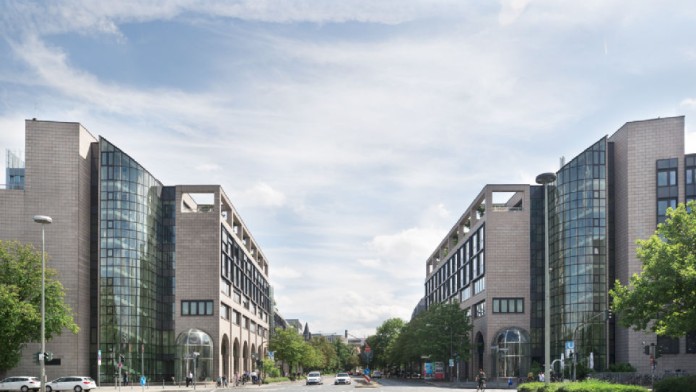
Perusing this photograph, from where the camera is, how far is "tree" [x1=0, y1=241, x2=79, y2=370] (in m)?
55.0

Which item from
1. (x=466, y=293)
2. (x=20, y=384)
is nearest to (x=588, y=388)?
(x=20, y=384)

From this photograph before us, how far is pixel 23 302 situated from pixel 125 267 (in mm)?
22647

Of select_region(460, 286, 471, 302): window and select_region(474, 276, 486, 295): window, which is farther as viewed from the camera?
select_region(460, 286, 471, 302): window

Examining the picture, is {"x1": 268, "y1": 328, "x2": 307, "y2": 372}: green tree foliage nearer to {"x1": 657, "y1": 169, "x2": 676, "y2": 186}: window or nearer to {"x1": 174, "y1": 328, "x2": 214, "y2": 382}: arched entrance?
{"x1": 174, "y1": 328, "x2": 214, "y2": 382}: arched entrance

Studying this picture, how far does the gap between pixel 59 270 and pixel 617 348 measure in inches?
2260

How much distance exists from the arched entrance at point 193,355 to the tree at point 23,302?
975 inches

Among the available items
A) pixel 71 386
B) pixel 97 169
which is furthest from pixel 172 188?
pixel 71 386

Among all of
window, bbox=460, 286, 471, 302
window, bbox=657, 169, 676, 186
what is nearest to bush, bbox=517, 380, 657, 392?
window, bbox=657, 169, 676, 186

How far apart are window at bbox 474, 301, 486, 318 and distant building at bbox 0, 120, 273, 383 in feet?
105

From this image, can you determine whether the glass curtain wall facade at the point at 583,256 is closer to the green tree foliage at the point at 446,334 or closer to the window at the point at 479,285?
the window at the point at 479,285

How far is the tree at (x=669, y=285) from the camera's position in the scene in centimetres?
3406

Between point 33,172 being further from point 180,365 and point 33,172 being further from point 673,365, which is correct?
point 673,365

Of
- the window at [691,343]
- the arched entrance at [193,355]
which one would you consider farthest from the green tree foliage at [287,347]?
the window at [691,343]

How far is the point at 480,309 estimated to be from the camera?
309 feet
